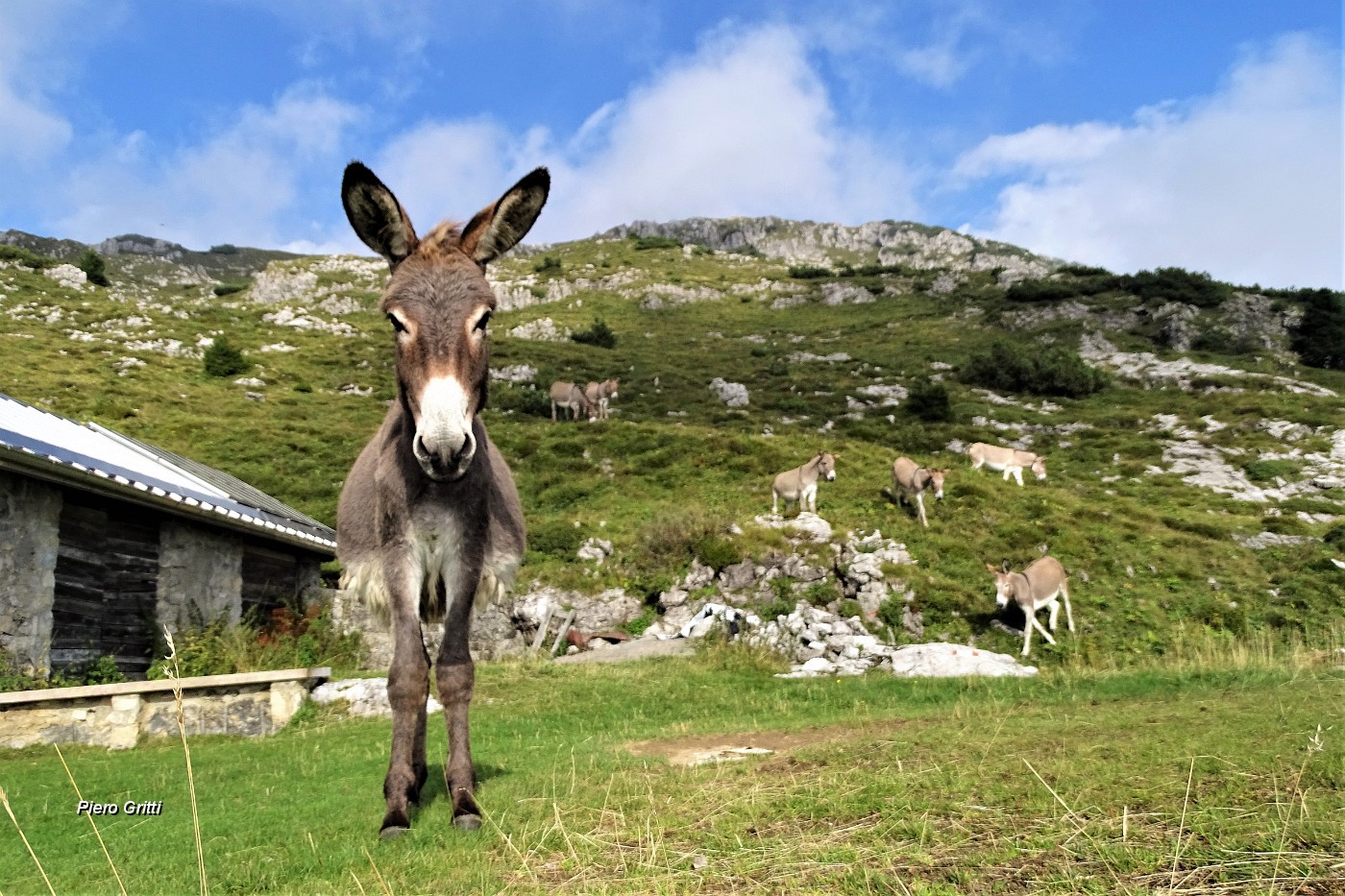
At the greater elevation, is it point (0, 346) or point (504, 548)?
point (0, 346)

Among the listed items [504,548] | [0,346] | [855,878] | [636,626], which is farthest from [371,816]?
[0,346]

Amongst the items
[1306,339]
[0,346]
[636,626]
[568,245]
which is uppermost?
[568,245]

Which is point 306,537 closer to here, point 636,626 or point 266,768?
point 636,626

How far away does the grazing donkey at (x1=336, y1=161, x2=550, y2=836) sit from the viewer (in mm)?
4637

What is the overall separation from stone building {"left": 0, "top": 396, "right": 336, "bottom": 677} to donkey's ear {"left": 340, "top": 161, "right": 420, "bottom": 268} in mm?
10906

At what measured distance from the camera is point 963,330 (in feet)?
247

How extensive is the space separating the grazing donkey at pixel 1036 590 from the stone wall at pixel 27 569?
2162cm

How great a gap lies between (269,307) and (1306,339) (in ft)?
311

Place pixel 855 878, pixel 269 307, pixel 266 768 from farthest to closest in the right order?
pixel 269 307, pixel 266 768, pixel 855 878

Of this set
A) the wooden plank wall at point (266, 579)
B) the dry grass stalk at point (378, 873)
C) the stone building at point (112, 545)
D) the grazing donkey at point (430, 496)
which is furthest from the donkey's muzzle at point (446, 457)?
the wooden plank wall at point (266, 579)

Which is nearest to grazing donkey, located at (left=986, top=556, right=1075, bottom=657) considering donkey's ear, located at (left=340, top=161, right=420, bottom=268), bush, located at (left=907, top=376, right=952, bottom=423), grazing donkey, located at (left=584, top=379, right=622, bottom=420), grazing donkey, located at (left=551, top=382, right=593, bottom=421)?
donkey's ear, located at (left=340, top=161, right=420, bottom=268)

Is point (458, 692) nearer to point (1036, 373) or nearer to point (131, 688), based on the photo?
point (131, 688)

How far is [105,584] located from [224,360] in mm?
36341

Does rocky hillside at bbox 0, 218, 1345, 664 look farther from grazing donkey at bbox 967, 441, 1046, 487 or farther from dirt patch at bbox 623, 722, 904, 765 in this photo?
dirt patch at bbox 623, 722, 904, 765
